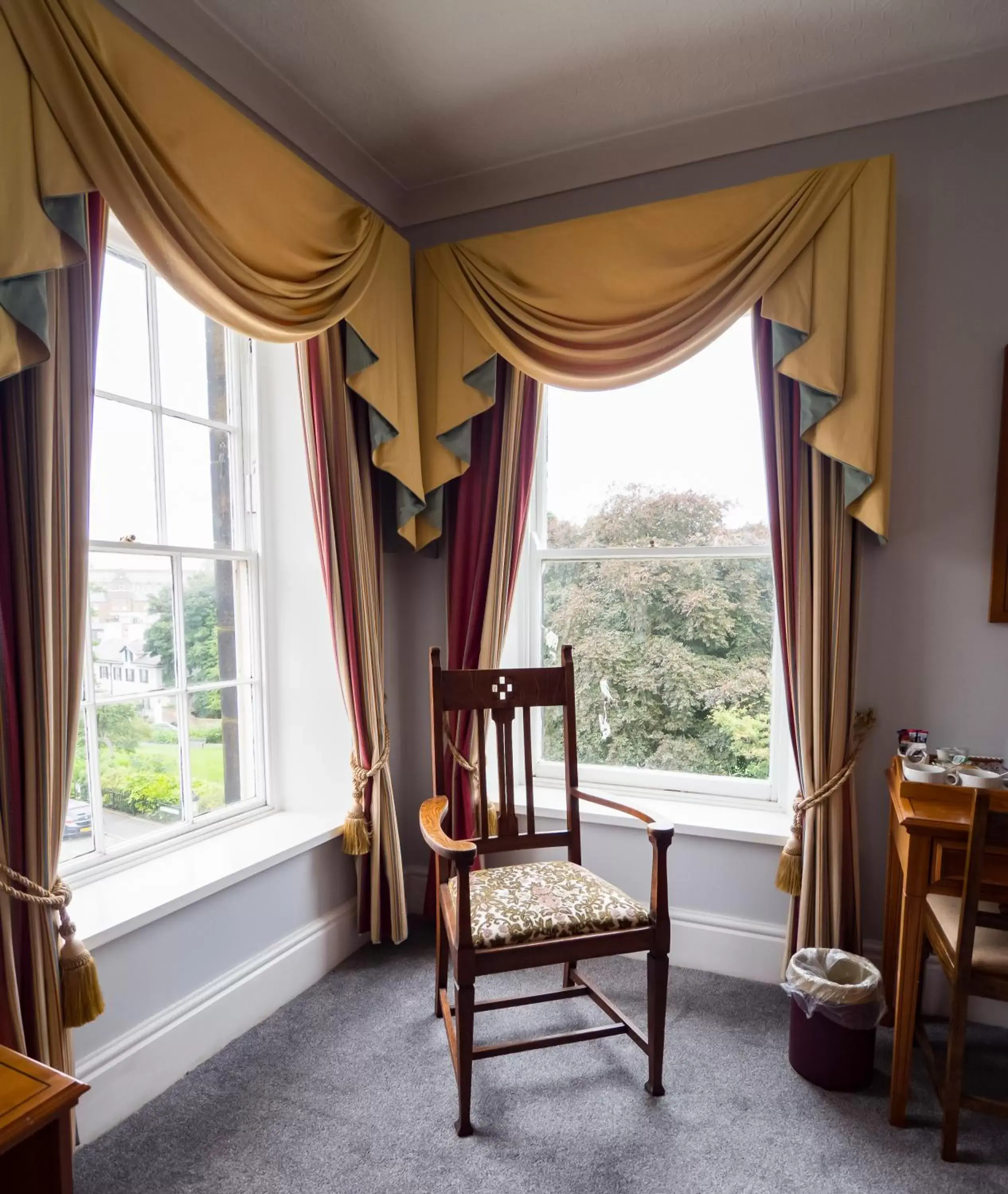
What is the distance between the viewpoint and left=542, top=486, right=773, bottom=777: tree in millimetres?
2557

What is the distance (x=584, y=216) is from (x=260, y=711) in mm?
2071

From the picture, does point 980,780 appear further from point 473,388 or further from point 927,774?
point 473,388

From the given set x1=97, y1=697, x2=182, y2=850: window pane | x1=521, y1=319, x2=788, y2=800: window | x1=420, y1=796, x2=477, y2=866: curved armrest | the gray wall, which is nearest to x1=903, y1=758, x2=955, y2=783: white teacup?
the gray wall

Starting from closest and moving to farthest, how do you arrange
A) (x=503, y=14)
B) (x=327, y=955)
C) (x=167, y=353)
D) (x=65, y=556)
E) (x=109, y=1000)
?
(x=65, y=556)
(x=109, y=1000)
(x=503, y=14)
(x=167, y=353)
(x=327, y=955)

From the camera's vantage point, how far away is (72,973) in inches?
59.5

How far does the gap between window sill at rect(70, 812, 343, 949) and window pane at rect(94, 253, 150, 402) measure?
1339 millimetres

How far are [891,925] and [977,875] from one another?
27.9 inches

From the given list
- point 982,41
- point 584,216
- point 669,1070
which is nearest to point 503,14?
point 584,216

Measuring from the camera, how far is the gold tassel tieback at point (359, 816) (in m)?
2.38

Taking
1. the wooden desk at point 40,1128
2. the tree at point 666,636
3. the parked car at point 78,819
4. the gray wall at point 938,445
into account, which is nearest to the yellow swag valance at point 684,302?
the gray wall at point 938,445

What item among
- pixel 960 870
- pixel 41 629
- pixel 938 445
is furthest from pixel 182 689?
pixel 938 445

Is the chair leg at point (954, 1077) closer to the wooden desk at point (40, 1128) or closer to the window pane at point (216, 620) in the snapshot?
the wooden desk at point (40, 1128)

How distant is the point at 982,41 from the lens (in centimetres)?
196

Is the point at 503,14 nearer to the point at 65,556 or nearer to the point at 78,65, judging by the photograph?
the point at 78,65
